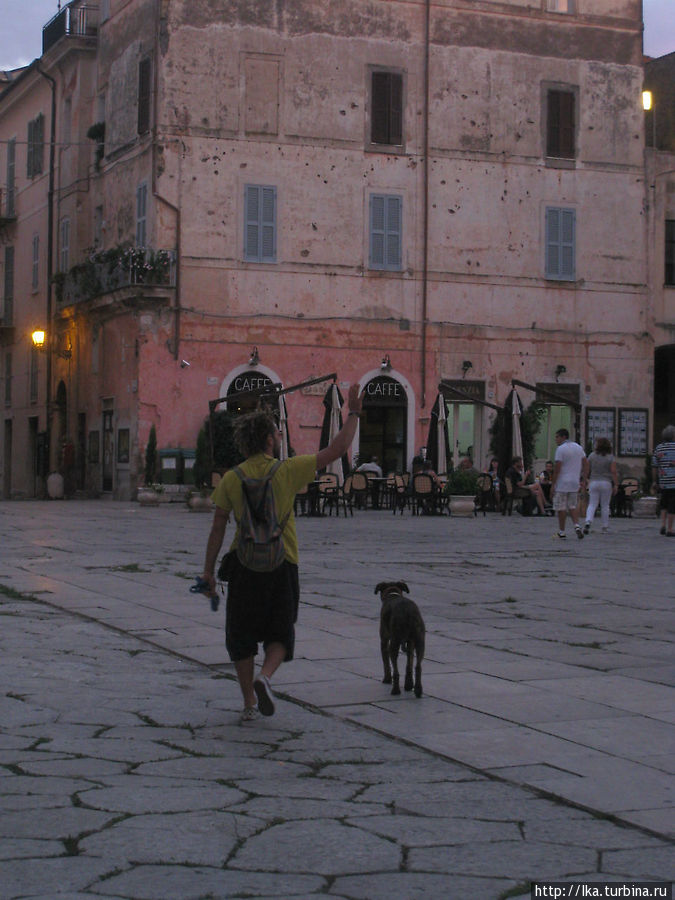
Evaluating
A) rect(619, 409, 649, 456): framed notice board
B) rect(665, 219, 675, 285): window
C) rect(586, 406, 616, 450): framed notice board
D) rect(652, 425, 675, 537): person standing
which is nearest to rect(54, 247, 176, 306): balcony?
rect(586, 406, 616, 450): framed notice board

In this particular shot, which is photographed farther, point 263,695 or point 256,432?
point 256,432

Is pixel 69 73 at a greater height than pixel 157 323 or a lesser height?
greater

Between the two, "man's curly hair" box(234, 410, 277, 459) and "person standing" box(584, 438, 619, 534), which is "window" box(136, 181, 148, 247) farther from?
"man's curly hair" box(234, 410, 277, 459)

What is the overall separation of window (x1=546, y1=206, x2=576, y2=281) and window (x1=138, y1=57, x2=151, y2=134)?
9988 millimetres

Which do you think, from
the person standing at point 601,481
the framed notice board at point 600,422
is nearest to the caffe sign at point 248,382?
the framed notice board at point 600,422

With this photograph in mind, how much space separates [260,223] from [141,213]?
2.84 m

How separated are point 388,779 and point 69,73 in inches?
1411

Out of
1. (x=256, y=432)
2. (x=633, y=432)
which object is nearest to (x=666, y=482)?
(x=633, y=432)

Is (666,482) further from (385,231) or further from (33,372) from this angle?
(33,372)

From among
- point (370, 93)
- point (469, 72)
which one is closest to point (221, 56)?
point (370, 93)

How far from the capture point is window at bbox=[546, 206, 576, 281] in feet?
114

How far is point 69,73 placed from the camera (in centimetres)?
3853

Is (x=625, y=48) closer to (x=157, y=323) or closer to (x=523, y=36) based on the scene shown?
(x=523, y=36)

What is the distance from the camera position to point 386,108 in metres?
33.5
